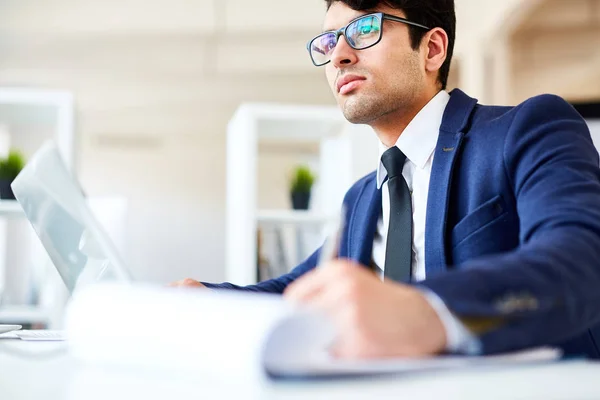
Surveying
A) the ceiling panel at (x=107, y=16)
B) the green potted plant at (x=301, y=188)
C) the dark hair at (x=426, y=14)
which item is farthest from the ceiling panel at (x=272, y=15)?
the dark hair at (x=426, y=14)

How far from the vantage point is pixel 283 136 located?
376 cm

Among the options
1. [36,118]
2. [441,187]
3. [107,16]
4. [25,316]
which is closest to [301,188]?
[36,118]

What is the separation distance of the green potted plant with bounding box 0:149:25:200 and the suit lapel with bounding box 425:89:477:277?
2381mm

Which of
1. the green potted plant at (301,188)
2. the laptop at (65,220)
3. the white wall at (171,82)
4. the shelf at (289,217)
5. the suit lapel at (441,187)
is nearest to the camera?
the laptop at (65,220)

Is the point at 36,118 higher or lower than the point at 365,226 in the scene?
higher

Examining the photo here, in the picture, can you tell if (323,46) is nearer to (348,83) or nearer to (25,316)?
(348,83)

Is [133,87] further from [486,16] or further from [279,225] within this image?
[279,225]

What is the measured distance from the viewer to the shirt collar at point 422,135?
1489mm

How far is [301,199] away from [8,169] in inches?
57.5

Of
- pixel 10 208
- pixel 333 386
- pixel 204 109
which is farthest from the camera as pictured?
pixel 204 109

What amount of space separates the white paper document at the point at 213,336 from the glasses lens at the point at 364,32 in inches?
40.3

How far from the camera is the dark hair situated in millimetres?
1615

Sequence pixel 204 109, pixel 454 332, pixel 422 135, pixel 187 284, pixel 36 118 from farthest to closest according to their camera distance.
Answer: pixel 204 109 → pixel 36 118 → pixel 422 135 → pixel 187 284 → pixel 454 332

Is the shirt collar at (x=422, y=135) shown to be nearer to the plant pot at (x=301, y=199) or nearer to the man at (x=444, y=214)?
the man at (x=444, y=214)
